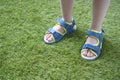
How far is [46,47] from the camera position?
3.57 ft

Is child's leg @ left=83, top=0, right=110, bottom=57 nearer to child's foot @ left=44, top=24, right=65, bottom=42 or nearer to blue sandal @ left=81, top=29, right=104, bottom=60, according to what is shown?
blue sandal @ left=81, top=29, right=104, bottom=60

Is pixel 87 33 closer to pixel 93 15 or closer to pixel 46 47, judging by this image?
pixel 93 15

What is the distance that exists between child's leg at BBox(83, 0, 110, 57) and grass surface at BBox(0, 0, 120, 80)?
61 mm

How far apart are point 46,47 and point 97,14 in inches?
11.9

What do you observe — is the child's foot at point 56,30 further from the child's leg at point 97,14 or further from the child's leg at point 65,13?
the child's leg at point 97,14

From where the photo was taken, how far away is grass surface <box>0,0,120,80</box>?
945 millimetres

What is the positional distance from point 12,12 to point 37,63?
51cm

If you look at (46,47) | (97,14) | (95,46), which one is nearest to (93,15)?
(97,14)

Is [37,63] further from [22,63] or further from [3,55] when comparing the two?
[3,55]

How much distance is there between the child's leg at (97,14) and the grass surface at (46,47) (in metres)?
0.06

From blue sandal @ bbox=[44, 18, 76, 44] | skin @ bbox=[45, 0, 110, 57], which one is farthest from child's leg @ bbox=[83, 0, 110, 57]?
blue sandal @ bbox=[44, 18, 76, 44]

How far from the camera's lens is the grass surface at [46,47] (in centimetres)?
95

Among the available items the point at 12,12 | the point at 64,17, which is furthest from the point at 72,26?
the point at 12,12

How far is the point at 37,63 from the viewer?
1.00 m
